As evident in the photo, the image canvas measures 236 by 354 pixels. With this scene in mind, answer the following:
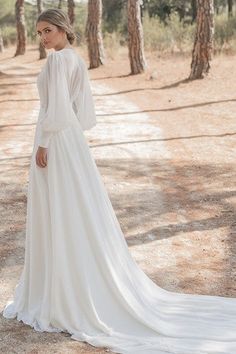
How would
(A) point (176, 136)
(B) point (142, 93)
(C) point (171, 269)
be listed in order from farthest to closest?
(B) point (142, 93), (A) point (176, 136), (C) point (171, 269)

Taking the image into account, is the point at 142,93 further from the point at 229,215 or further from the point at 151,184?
the point at 229,215

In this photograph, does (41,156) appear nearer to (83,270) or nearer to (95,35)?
(83,270)

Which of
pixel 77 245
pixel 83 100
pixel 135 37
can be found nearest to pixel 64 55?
pixel 83 100

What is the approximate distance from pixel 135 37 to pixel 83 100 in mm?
16439

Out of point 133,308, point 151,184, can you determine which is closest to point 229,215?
point 151,184

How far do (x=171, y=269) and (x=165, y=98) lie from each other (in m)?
10.8

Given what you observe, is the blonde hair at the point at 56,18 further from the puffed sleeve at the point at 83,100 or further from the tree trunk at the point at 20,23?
the tree trunk at the point at 20,23

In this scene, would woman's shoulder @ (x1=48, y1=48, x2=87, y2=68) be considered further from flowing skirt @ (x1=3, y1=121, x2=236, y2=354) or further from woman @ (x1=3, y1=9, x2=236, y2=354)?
flowing skirt @ (x1=3, y1=121, x2=236, y2=354)

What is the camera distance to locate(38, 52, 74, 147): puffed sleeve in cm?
374

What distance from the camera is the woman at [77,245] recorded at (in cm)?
382

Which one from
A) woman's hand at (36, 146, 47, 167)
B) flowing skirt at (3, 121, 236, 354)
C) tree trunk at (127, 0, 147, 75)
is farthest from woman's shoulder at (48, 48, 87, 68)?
tree trunk at (127, 0, 147, 75)

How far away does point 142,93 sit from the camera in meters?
16.8

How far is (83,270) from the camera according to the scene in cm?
393

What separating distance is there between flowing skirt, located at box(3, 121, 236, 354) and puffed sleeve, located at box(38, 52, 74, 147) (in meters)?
0.10
